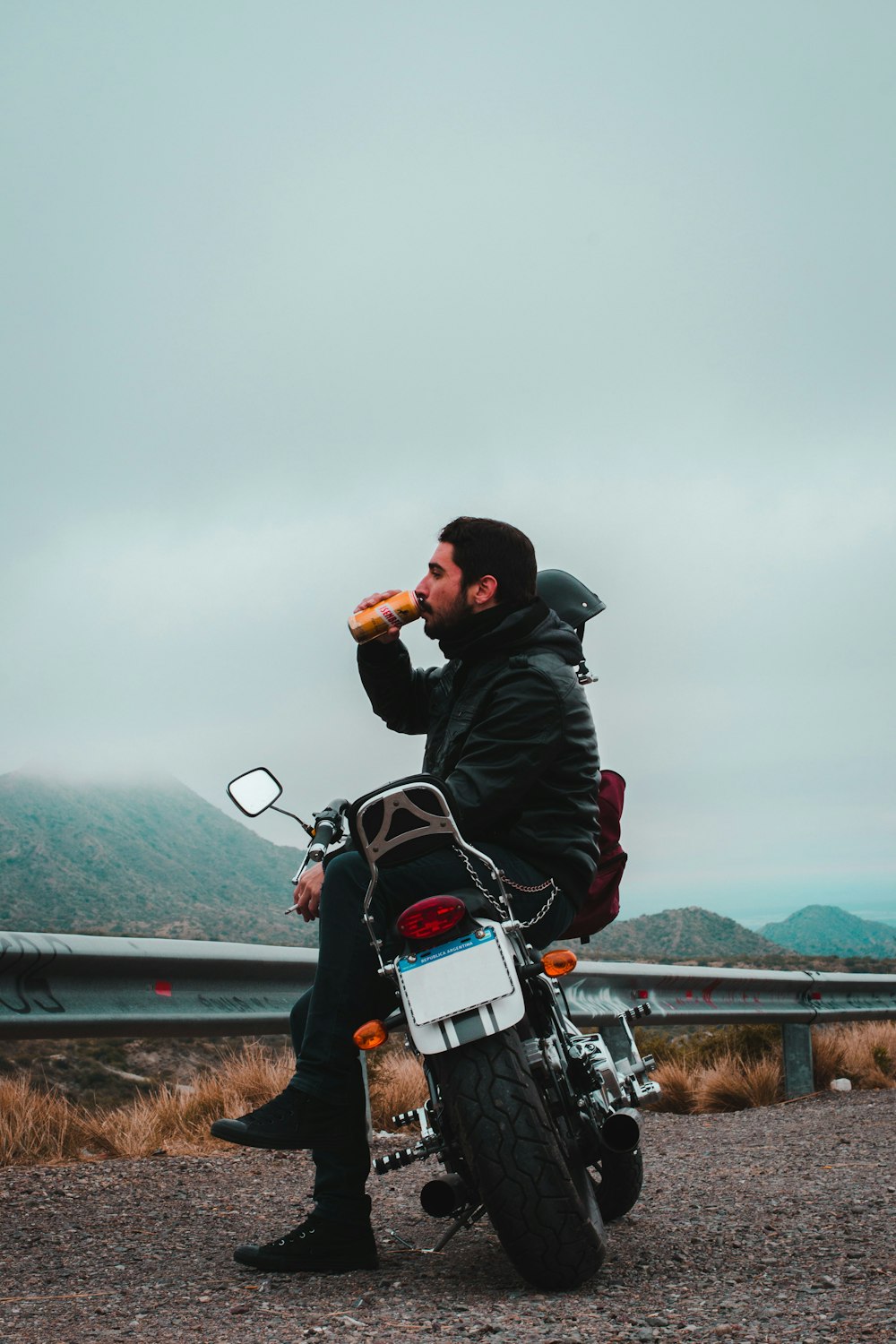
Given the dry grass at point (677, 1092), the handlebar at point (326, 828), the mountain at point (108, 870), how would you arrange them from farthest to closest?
the mountain at point (108, 870), the dry grass at point (677, 1092), the handlebar at point (326, 828)

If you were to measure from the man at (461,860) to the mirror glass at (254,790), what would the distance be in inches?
12.3

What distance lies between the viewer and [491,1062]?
9.37ft

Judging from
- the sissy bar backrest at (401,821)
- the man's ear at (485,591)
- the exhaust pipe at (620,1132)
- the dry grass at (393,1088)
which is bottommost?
the dry grass at (393,1088)

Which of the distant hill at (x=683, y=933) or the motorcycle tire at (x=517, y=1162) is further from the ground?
the motorcycle tire at (x=517, y=1162)

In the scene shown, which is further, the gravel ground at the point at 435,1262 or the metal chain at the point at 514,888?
the metal chain at the point at 514,888

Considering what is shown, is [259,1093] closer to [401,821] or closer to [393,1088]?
[393,1088]

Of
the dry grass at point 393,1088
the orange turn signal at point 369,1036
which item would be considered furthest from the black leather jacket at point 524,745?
the dry grass at point 393,1088

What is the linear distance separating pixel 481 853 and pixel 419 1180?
8.38 feet

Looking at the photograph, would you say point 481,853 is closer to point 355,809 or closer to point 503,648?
point 355,809

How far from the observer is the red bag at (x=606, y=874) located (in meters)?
3.82

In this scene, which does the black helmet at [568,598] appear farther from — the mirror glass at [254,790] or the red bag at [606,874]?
the mirror glass at [254,790]

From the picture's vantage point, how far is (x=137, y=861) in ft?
567

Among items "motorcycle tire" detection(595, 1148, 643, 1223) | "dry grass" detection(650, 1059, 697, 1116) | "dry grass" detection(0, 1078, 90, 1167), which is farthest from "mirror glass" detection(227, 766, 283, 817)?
"dry grass" detection(650, 1059, 697, 1116)

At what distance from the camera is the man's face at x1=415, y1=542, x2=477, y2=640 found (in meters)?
3.79
